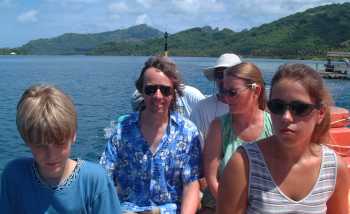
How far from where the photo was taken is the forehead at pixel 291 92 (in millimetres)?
2162

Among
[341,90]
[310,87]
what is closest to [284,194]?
[310,87]

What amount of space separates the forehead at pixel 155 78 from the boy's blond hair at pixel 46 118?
1249 millimetres

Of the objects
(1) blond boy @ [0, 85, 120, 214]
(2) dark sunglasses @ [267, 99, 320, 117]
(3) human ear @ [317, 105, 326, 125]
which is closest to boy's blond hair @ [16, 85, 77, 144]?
(1) blond boy @ [0, 85, 120, 214]

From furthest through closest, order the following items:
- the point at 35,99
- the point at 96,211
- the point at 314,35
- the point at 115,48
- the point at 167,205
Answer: the point at 115,48 → the point at 314,35 → the point at 167,205 → the point at 96,211 → the point at 35,99

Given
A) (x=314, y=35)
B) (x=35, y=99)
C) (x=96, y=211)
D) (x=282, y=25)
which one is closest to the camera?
(x=35, y=99)

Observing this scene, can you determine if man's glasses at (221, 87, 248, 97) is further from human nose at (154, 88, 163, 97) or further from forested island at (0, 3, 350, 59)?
forested island at (0, 3, 350, 59)

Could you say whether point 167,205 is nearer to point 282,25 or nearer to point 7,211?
point 7,211

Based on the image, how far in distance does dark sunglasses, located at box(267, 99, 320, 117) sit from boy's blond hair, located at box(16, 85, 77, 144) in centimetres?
89

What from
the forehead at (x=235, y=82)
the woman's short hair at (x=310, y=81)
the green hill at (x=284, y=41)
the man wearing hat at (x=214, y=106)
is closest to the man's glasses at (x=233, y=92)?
the forehead at (x=235, y=82)

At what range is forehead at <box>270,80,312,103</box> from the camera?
2162 millimetres

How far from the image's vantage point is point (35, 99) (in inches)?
76.5

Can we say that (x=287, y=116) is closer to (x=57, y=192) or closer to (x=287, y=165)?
(x=287, y=165)

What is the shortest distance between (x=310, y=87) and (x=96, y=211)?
113 cm

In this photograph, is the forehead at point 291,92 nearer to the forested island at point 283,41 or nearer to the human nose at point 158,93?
the human nose at point 158,93
